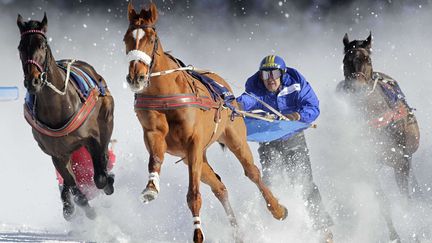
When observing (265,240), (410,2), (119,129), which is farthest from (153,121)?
(410,2)

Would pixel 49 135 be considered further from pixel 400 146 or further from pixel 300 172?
pixel 400 146

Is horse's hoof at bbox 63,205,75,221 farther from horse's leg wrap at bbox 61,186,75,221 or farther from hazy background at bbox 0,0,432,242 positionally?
hazy background at bbox 0,0,432,242

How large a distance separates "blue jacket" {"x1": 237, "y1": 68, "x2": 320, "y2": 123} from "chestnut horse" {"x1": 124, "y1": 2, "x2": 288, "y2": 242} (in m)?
1.18

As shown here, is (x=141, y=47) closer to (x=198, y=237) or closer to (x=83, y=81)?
(x=198, y=237)

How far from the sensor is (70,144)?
24.8ft

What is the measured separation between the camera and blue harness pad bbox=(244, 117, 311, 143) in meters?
7.72

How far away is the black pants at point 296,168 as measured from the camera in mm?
7645

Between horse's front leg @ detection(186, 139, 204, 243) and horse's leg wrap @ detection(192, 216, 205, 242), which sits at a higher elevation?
horse's front leg @ detection(186, 139, 204, 243)

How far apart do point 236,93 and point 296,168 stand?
20.1 ft

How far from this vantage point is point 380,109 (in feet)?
28.1

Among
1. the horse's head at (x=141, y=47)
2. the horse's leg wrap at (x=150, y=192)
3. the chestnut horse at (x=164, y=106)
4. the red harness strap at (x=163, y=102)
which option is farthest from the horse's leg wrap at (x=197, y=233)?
the horse's head at (x=141, y=47)

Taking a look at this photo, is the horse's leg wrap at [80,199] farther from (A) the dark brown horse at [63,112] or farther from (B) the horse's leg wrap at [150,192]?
(B) the horse's leg wrap at [150,192]

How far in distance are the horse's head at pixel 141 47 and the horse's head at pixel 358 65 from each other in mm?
2844

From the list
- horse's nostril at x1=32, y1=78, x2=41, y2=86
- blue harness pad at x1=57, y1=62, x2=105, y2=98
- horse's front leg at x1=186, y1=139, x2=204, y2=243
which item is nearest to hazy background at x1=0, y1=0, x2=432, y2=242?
horse's front leg at x1=186, y1=139, x2=204, y2=243
